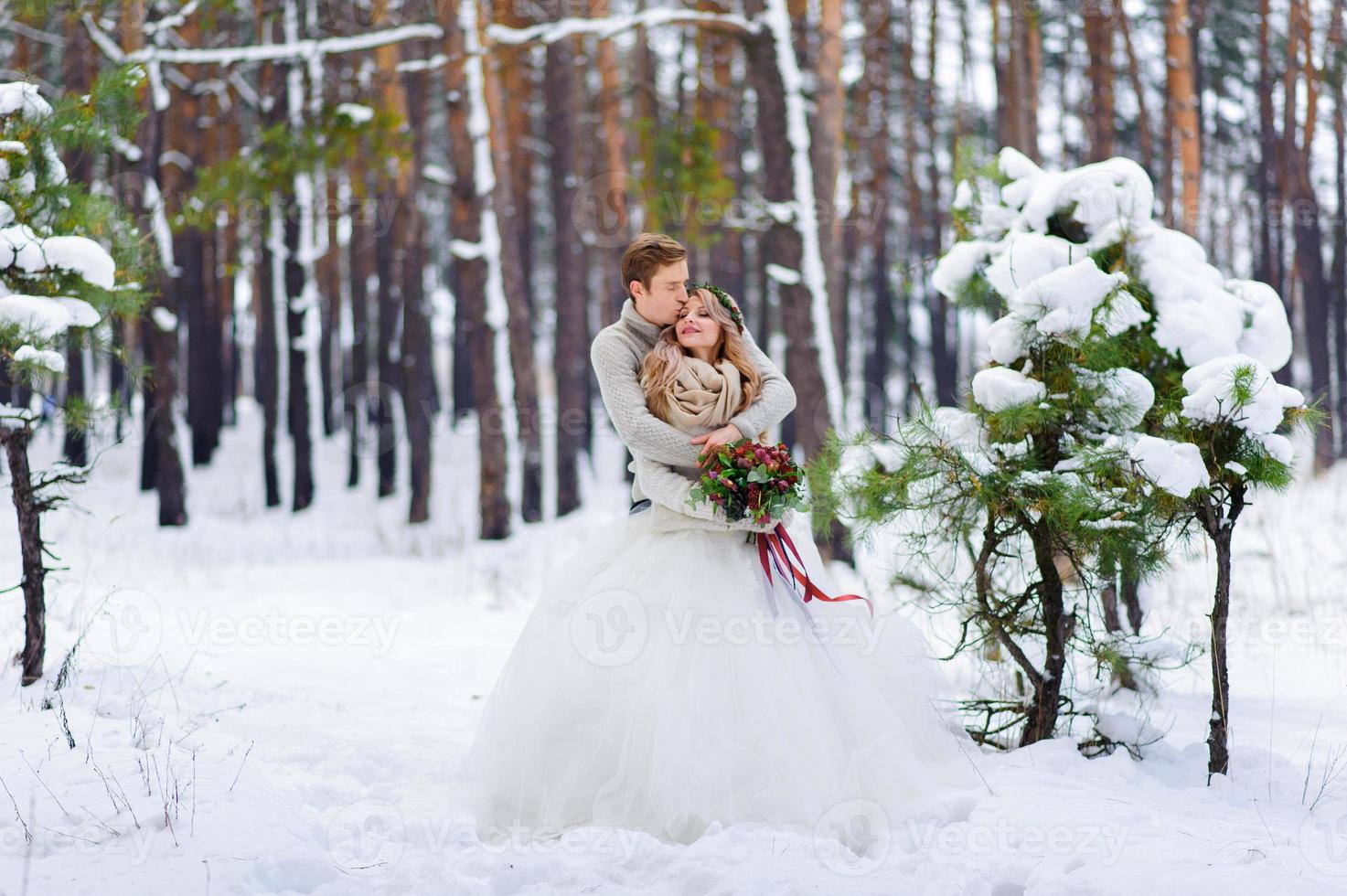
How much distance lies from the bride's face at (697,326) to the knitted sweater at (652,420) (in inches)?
7.1

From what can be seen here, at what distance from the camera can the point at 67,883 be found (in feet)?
9.89

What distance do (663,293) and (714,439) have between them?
2.07ft

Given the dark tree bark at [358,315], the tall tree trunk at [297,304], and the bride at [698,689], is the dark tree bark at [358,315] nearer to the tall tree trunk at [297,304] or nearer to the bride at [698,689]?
the tall tree trunk at [297,304]

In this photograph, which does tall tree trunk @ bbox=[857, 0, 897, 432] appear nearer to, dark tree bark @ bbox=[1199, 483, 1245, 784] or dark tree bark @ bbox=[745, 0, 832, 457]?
dark tree bark @ bbox=[745, 0, 832, 457]

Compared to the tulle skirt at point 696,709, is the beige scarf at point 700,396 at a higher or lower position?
higher

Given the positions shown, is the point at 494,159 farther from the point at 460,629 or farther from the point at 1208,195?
the point at 1208,195

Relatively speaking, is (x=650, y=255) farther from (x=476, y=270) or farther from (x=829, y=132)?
(x=476, y=270)

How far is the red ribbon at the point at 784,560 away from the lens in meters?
4.14

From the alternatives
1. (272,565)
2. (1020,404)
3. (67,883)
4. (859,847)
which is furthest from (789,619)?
(272,565)

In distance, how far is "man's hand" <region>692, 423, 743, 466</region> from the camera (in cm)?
403

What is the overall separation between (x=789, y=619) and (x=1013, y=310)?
169 cm

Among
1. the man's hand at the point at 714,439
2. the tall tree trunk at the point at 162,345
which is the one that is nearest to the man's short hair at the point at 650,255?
the man's hand at the point at 714,439

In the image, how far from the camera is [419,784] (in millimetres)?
4375

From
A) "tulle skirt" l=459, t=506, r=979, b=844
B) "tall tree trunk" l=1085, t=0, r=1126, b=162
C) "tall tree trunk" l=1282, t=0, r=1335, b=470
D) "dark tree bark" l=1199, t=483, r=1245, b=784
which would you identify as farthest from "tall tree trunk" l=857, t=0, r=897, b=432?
"tulle skirt" l=459, t=506, r=979, b=844
